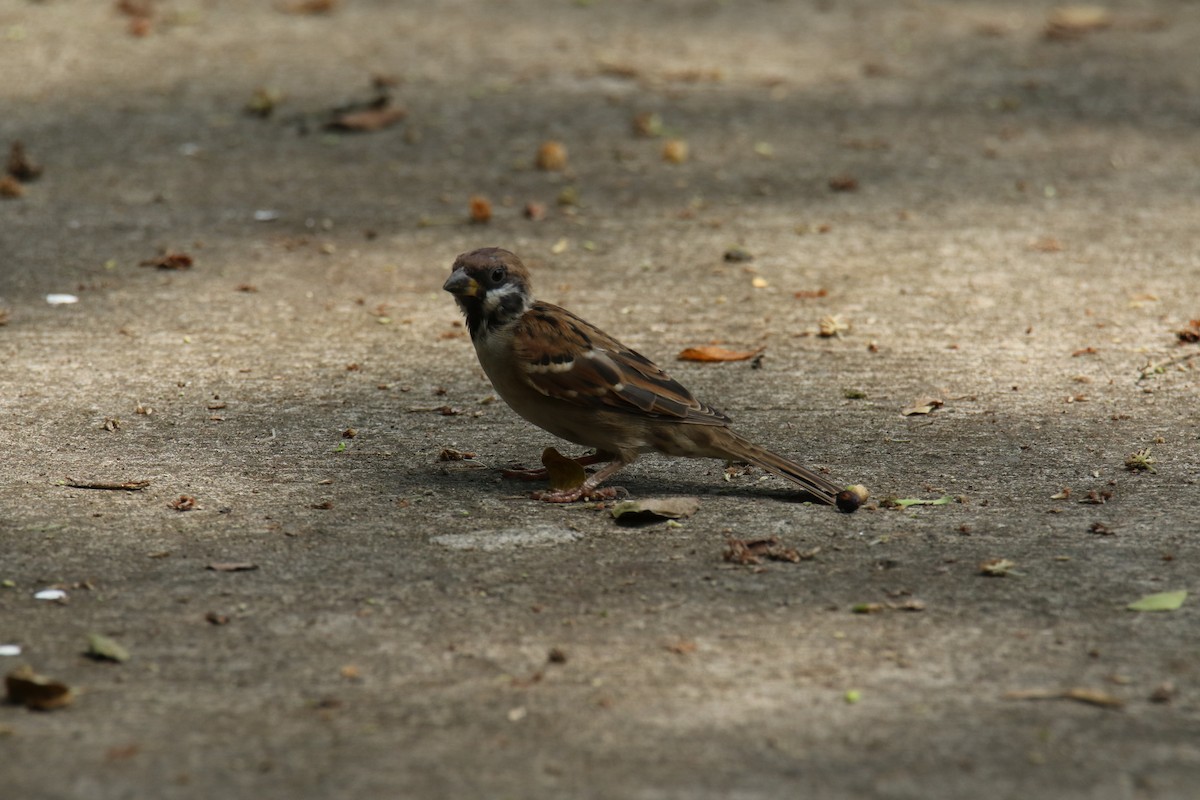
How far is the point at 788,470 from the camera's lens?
5.15 metres

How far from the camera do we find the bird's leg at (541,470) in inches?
216

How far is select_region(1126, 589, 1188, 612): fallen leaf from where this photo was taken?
14.0 feet

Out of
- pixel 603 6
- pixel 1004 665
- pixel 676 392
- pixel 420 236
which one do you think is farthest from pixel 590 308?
pixel 603 6

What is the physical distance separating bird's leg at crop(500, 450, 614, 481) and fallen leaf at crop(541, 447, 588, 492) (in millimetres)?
58

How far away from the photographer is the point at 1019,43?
11781 mm

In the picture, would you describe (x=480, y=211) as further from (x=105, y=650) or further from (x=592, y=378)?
(x=105, y=650)

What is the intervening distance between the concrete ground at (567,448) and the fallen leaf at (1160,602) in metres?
0.06

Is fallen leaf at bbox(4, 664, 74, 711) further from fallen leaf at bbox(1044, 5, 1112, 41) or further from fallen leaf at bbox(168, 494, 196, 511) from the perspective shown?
fallen leaf at bbox(1044, 5, 1112, 41)

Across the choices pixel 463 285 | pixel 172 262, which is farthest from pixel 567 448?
pixel 172 262

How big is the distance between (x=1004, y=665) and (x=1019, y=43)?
29.3 feet

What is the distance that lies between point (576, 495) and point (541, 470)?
29cm

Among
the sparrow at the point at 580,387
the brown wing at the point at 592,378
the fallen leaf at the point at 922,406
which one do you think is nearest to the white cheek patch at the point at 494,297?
the sparrow at the point at 580,387

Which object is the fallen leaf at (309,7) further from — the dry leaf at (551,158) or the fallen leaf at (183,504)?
the fallen leaf at (183,504)

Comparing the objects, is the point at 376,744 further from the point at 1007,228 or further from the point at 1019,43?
the point at 1019,43
